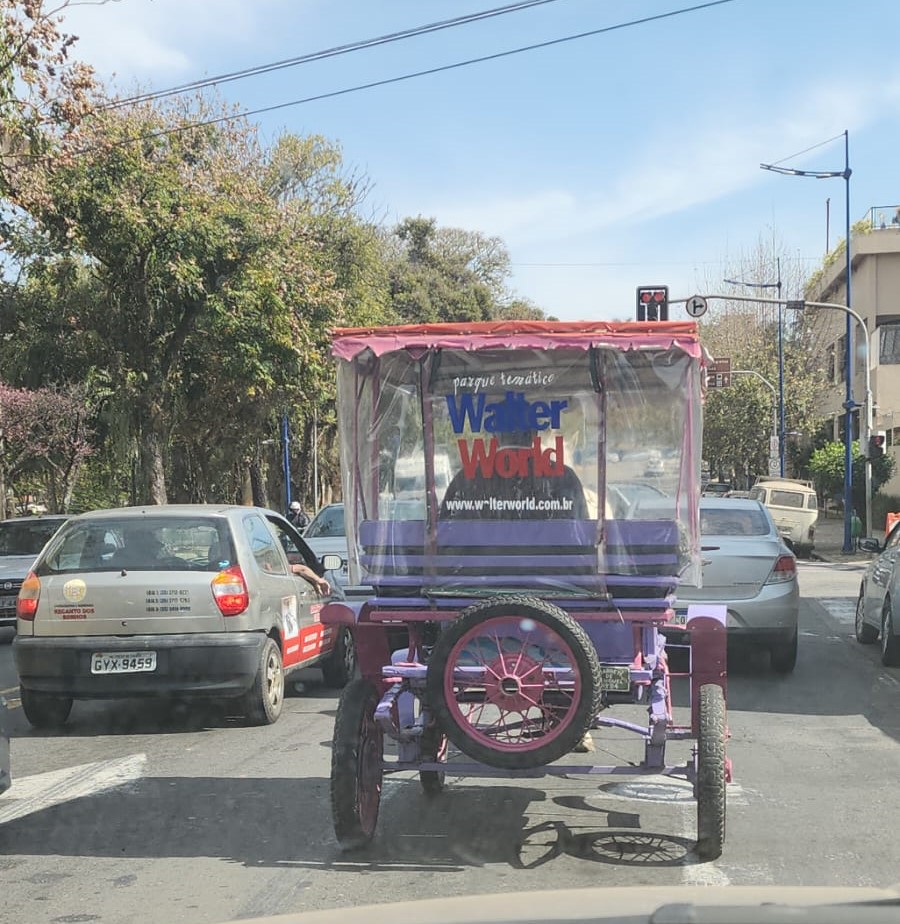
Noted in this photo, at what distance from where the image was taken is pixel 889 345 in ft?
128

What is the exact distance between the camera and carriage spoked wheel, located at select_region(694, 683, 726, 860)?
5.10 m

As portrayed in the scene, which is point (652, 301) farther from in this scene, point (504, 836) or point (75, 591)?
point (504, 836)

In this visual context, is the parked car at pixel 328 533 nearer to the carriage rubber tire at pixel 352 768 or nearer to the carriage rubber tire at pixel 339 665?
the carriage rubber tire at pixel 339 665

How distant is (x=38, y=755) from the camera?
7691mm

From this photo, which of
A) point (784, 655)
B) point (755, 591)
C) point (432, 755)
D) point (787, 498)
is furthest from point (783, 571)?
point (787, 498)

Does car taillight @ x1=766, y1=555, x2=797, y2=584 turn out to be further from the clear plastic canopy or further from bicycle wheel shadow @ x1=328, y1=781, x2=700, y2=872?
the clear plastic canopy

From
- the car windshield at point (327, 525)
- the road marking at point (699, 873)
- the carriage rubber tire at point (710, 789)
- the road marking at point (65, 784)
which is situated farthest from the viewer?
the car windshield at point (327, 525)

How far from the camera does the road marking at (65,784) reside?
Result: 20.8ft

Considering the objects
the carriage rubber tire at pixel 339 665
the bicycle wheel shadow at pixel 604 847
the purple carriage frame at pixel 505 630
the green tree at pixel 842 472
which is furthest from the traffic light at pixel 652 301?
the bicycle wheel shadow at pixel 604 847

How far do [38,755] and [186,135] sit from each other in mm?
21285

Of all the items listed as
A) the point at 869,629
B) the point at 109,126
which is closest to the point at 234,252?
the point at 109,126

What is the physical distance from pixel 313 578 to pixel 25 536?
23.9 ft

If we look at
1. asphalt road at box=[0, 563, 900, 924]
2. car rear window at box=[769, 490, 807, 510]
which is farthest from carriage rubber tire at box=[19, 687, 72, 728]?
car rear window at box=[769, 490, 807, 510]

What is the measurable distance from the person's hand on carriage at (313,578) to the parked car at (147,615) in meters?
1.34
